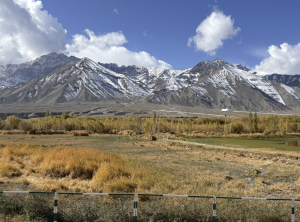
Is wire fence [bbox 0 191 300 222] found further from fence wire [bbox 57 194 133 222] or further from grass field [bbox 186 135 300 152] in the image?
grass field [bbox 186 135 300 152]

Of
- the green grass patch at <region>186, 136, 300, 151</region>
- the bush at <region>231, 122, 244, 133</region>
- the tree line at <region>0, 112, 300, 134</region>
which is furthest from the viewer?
the bush at <region>231, 122, 244, 133</region>

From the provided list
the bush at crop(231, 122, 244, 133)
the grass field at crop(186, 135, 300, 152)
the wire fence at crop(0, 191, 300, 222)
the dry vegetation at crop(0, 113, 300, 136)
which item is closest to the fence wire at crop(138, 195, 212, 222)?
the wire fence at crop(0, 191, 300, 222)

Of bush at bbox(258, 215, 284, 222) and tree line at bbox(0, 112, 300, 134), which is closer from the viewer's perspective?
bush at bbox(258, 215, 284, 222)

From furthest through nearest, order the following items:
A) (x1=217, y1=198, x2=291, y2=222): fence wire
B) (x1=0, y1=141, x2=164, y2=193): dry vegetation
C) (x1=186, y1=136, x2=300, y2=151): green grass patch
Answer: (x1=186, y1=136, x2=300, y2=151): green grass patch → (x1=0, y1=141, x2=164, y2=193): dry vegetation → (x1=217, y1=198, x2=291, y2=222): fence wire

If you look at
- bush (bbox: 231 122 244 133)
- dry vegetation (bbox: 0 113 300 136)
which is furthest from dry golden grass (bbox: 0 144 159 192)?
bush (bbox: 231 122 244 133)

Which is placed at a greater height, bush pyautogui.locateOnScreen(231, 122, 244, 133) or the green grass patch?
bush pyautogui.locateOnScreen(231, 122, 244, 133)

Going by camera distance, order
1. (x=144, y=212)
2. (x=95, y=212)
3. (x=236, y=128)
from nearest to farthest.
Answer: (x=95, y=212) → (x=144, y=212) → (x=236, y=128)

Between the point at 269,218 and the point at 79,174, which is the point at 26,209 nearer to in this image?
the point at 269,218

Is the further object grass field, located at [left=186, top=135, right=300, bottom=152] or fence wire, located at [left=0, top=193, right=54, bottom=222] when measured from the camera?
grass field, located at [left=186, top=135, right=300, bottom=152]

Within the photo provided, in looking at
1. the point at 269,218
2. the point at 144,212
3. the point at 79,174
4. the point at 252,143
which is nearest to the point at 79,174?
the point at 79,174

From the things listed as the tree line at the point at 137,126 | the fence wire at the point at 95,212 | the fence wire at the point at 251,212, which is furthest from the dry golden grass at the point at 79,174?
the tree line at the point at 137,126

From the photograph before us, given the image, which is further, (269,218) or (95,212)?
(95,212)

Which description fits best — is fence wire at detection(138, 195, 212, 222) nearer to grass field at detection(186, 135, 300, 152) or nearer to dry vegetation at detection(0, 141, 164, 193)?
dry vegetation at detection(0, 141, 164, 193)

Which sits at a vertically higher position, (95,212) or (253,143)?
(253,143)
